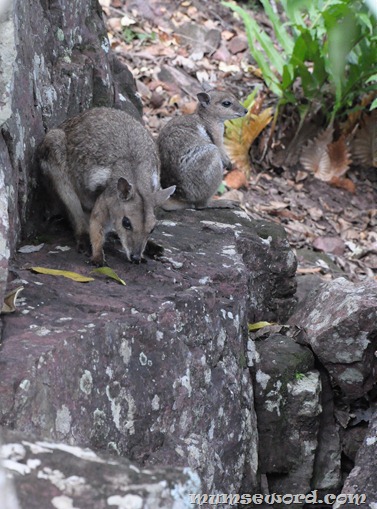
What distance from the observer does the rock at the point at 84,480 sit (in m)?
2.85

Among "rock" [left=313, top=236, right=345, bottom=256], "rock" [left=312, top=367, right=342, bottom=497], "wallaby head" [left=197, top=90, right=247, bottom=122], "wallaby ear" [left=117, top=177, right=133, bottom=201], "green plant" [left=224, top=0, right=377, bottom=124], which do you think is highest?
"green plant" [left=224, top=0, right=377, bottom=124]

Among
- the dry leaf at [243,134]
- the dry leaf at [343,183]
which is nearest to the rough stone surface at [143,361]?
the dry leaf at [243,134]

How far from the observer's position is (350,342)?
668 cm

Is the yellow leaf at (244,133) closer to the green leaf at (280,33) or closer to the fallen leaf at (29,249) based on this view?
the green leaf at (280,33)

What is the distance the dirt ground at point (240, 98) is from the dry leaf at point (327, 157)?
16 centimetres

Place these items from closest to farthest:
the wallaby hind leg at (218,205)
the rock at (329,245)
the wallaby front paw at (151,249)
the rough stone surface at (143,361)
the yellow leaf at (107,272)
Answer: the rough stone surface at (143,361)
the yellow leaf at (107,272)
the wallaby front paw at (151,249)
the wallaby hind leg at (218,205)
the rock at (329,245)

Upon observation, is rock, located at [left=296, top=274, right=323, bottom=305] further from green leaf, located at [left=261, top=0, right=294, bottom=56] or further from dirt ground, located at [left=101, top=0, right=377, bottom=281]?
green leaf, located at [left=261, top=0, right=294, bottom=56]

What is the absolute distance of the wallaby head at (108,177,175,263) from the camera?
20.5 feet

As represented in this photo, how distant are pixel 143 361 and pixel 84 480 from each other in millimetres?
2482

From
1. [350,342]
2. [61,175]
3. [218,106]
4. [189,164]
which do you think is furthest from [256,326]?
[218,106]

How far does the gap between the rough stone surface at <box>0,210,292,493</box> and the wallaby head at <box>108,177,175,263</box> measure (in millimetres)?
189

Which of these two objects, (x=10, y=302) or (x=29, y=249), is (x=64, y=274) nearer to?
(x=29, y=249)

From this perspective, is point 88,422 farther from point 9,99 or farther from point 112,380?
point 9,99

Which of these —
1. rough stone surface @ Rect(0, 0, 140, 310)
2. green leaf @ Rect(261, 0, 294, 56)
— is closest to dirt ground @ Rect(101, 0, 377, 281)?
green leaf @ Rect(261, 0, 294, 56)
